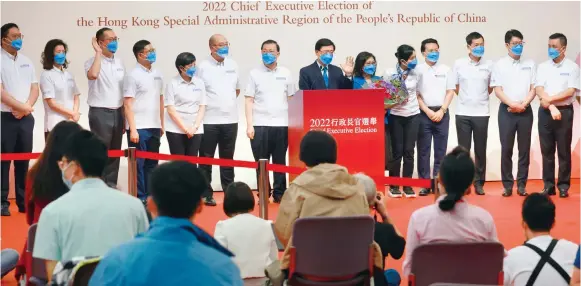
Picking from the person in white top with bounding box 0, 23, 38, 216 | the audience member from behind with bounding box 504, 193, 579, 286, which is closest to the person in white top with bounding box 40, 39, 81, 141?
the person in white top with bounding box 0, 23, 38, 216

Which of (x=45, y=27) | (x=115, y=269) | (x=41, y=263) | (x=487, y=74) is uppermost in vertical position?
(x=45, y=27)

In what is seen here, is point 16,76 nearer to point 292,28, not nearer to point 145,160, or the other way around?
point 145,160

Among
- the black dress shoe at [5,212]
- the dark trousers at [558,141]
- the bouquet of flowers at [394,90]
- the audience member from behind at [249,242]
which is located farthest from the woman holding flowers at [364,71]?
the audience member from behind at [249,242]

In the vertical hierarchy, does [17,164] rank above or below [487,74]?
below

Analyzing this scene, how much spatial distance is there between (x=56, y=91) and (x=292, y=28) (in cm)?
267

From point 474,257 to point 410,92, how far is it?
483 centimetres

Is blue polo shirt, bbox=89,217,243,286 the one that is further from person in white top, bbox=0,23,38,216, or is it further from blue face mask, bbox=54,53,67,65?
blue face mask, bbox=54,53,67,65

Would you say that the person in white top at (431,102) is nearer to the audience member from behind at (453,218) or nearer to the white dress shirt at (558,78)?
the white dress shirt at (558,78)

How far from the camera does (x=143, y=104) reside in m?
7.69

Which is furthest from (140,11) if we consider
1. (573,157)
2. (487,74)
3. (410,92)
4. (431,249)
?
(431,249)

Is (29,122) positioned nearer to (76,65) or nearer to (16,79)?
(16,79)

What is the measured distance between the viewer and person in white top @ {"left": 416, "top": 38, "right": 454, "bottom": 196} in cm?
820

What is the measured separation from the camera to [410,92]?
8008 millimetres

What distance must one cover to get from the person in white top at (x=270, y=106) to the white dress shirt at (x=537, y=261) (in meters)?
4.66
